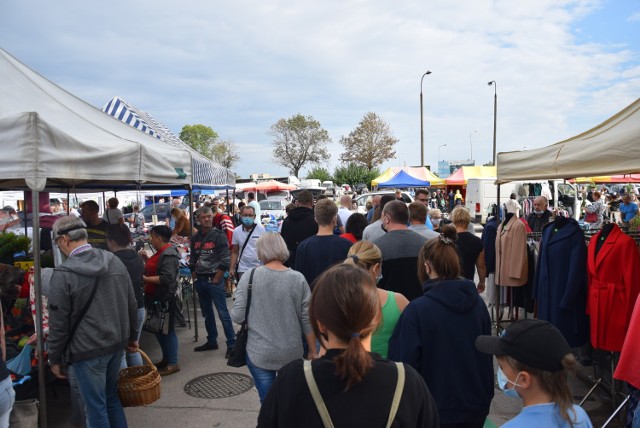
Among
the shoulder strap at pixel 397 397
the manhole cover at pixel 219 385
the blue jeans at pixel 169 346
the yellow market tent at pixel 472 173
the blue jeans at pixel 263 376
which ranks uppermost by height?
the yellow market tent at pixel 472 173

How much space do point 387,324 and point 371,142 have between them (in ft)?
177

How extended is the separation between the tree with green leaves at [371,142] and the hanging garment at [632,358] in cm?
5350

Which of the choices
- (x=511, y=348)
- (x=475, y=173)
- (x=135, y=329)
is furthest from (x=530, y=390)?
(x=475, y=173)

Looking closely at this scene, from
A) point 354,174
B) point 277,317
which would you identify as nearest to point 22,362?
point 277,317

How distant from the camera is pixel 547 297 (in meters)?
4.66

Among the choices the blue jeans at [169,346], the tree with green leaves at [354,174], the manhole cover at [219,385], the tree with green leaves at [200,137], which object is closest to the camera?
the manhole cover at [219,385]

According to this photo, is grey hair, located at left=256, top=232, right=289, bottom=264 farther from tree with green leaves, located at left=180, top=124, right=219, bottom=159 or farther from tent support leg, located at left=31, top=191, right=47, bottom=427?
tree with green leaves, located at left=180, top=124, right=219, bottom=159

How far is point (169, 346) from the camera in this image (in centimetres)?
534

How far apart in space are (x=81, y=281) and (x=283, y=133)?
201 feet

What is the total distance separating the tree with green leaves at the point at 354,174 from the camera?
52.8 meters

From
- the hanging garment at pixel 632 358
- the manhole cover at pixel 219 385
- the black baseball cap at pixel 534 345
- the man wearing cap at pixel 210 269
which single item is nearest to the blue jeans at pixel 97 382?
the manhole cover at pixel 219 385

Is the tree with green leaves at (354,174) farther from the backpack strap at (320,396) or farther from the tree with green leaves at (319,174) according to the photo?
the backpack strap at (320,396)

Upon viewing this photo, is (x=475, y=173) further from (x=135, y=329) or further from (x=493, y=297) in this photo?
(x=135, y=329)

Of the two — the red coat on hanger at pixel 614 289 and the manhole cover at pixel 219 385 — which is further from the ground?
the red coat on hanger at pixel 614 289
